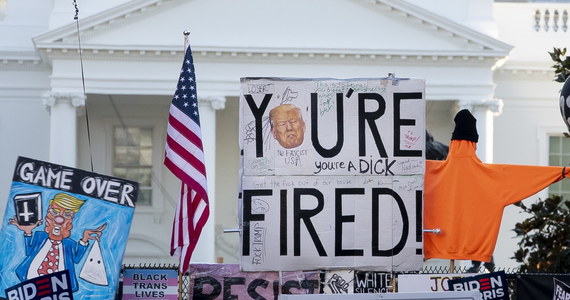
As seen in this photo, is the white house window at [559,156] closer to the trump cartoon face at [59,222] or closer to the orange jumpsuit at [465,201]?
the orange jumpsuit at [465,201]

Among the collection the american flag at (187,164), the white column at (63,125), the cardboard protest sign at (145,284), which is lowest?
the cardboard protest sign at (145,284)

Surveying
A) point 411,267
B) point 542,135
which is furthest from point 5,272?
point 542,135

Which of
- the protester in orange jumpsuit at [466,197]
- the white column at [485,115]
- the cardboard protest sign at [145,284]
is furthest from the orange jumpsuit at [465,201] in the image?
the white column at [485,115]

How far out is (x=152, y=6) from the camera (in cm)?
3123

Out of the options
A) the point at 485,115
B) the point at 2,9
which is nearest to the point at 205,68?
the point at 485,115

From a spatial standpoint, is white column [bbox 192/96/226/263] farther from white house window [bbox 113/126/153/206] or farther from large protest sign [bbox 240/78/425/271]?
large protest sign [bbox 240/78/425/271]

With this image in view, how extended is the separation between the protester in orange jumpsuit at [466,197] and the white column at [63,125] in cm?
1956

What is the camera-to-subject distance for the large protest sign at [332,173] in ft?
37.6

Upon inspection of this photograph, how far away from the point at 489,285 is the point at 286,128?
210cm

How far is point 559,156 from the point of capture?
115ft

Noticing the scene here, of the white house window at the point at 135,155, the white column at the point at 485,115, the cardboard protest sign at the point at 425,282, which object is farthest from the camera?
the white house window at the point at 135,155

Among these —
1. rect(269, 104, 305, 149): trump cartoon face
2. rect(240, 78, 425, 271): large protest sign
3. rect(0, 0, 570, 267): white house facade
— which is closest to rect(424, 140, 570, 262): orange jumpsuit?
rect(240, 78, 425, 271): large protest sign

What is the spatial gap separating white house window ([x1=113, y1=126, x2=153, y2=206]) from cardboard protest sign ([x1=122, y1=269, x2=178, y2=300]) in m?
22.3
